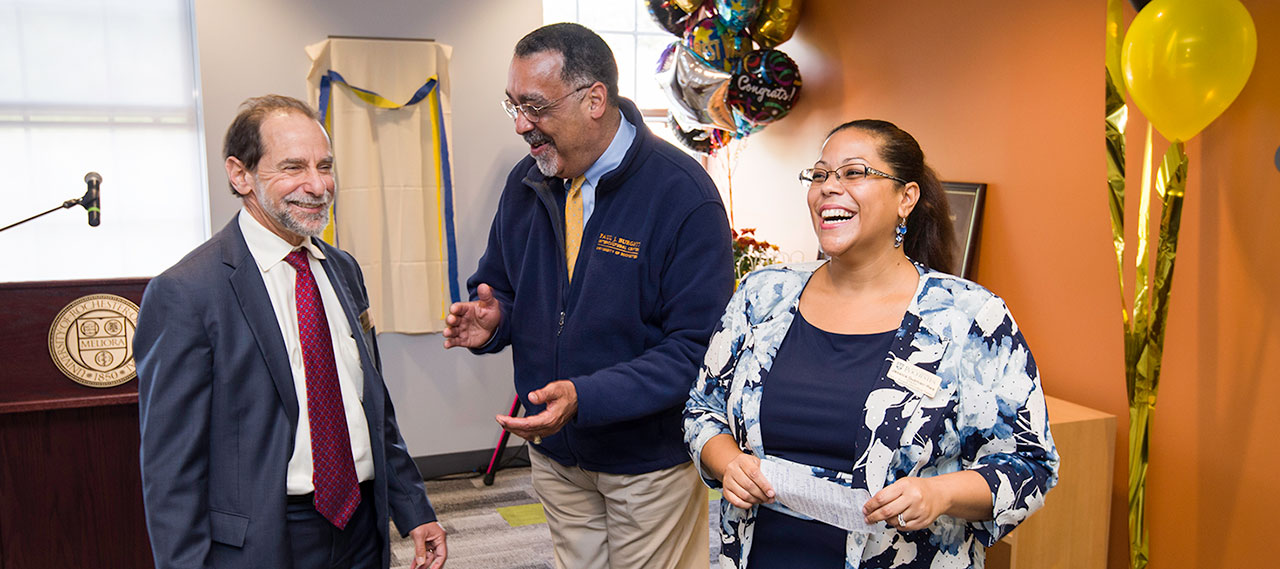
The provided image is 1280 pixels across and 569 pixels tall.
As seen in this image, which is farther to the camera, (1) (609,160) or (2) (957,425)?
(1) (609,160)

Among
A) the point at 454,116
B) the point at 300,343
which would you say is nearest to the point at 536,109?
the point at 300,343

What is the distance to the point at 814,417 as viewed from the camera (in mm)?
1448

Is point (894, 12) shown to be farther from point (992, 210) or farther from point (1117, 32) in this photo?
point (1117, 32)

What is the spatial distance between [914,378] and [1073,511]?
1.77 meters

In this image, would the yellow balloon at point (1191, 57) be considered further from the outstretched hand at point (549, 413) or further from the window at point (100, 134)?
the window at point (100, 134)

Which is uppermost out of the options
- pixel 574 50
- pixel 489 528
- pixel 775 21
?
pixel 775 21

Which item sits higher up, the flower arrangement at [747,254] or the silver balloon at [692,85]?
the silver balloon at [692,85]

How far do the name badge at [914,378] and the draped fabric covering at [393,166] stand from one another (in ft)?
11.6

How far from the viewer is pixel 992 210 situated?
3496 mm

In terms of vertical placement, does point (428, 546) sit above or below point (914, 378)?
below

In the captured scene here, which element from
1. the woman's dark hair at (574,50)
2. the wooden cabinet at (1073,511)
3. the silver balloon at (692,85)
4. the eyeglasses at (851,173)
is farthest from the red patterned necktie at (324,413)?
the silver balloon at (692,85)

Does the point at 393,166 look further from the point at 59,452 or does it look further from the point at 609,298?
the point at 609,298

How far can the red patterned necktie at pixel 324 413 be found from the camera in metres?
1.57

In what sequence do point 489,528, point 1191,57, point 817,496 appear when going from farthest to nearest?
point 489,528 → point 1191,57 → point 817,496
